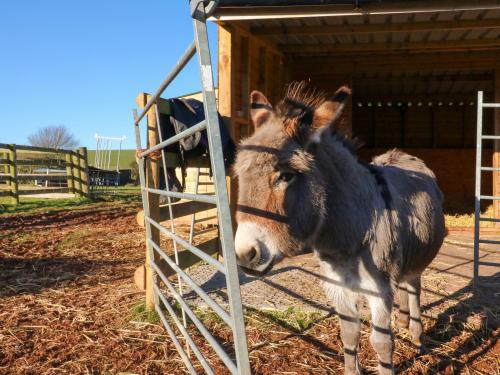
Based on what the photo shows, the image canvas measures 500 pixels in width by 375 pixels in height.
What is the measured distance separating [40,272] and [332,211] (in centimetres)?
497

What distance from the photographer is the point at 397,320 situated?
3883 millimetres

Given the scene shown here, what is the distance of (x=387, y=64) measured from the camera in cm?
940

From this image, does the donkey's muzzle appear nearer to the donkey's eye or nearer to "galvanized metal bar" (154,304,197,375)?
the donkey's eye

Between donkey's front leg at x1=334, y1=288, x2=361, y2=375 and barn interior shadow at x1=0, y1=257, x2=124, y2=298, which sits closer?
donkey's front leg at x1=334, y1=288, x2=361, y2=375

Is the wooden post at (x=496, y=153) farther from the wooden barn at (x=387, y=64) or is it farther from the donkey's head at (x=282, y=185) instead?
the donkey's head at (x=282, y=185)

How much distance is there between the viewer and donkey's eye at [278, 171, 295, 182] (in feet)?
6.89

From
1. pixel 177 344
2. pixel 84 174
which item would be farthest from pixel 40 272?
pixel 84 174

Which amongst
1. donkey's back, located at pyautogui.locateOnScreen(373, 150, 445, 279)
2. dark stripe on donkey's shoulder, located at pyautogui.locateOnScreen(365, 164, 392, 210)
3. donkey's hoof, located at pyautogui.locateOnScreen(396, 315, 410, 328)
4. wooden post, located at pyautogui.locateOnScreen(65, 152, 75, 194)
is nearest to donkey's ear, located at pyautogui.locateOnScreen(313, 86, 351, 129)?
dark stripe on donkey's shoulder, located at pyautogui.locateOnScreen(365, 164, 392, 210)

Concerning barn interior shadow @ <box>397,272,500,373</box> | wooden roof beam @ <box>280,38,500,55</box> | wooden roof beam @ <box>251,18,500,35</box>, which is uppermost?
wooden roof beam @ <box>280,38,500,55</box>

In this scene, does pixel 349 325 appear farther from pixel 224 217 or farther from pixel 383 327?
pixel 224 217

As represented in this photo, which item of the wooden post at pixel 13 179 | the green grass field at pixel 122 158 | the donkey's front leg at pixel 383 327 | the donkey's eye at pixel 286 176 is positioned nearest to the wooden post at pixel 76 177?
the wooden post at pixel 13 179

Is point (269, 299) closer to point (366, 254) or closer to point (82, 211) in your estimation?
point (366, 254)

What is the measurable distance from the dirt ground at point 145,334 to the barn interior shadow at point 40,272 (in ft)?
0.05

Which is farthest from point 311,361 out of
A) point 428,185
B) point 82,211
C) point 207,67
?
point 82,211
